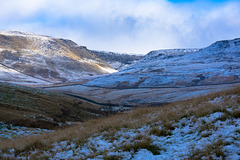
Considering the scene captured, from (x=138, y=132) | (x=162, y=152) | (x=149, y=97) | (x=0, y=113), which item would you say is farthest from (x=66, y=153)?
(x=149, y=97)

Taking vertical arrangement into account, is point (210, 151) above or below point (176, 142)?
above

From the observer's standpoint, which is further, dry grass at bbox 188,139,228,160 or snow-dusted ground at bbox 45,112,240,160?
snow-dusted ground at bbox 45,112,240,160

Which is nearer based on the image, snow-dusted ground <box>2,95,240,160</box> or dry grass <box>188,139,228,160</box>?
dry grass <box>188,139,228,160</box>

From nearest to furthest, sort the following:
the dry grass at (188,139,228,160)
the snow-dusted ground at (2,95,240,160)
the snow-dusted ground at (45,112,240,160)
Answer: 1. the dry grass at (188,139,228,160)
2. the snow-dusted ground at (2,95,240,160)
3. the snow-dusted ground at (45,112,240,160)

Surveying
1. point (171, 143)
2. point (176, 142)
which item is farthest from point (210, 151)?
point (171, 143)

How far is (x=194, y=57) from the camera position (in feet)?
639

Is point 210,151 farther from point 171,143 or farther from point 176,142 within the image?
point 171,143

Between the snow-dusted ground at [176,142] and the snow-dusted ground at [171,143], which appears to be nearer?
the snow-dusted ground at [171,143]

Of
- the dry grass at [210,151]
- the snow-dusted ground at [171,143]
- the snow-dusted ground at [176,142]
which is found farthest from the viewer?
the snow-dusted ground at [176,142]

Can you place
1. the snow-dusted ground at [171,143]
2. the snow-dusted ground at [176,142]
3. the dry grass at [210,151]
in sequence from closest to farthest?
the dry grass at [210,151] < the snow-dusted ground at [171,143] < the snow-dusted ground at [176,142]

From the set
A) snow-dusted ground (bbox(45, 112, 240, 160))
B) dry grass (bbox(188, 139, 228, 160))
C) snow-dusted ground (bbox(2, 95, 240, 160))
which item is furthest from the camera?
snow-dusted ground (bbox(45, 112, 240, 160))

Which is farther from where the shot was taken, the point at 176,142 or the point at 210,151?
the point at 176,142

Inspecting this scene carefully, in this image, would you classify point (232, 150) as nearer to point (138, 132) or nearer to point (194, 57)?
point (138, 132)

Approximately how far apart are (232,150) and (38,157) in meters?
6.55
